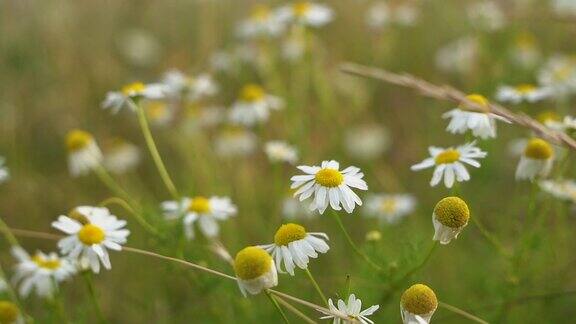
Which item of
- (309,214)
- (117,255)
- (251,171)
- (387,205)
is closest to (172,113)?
(251,171)

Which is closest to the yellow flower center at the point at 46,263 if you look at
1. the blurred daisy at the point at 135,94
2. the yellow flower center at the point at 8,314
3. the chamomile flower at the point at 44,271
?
the chamomile flower at the point at 44,271

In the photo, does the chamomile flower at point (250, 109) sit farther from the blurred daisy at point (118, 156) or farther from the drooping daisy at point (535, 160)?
the drooping daisy at point (535, 160)

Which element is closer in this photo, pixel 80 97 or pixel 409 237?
pixel 409 237

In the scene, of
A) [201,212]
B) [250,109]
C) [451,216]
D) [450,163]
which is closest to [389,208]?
[250,109]

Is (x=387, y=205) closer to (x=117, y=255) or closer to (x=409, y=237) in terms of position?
(x=409, y=237)

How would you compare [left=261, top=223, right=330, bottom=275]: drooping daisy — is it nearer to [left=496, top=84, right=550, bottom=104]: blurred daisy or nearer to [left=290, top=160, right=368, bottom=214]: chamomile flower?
[left=290, top=160, right=368, bottom=214]: chamomile flower

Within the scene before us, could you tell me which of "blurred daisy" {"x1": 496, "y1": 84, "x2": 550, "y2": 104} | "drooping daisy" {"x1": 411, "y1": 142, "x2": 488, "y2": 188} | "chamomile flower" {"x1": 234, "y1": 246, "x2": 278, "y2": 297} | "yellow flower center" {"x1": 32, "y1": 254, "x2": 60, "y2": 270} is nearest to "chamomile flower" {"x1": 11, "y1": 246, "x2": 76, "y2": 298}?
"yellow flower center" {"x1": 32, "y1": 254, "x2": 60, "y2": 270}
